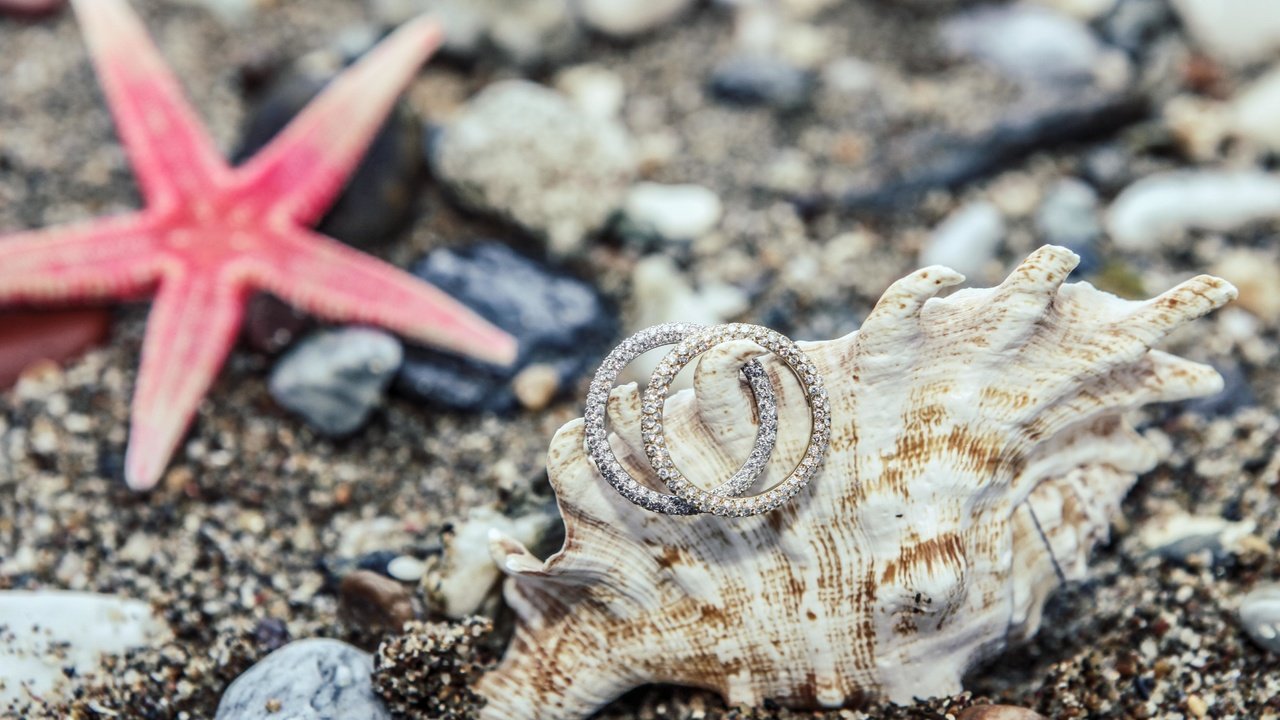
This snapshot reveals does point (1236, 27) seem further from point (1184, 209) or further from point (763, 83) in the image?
point (763, 83)

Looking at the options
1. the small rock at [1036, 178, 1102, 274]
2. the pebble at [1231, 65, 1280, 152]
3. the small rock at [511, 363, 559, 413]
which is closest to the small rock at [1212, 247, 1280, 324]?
the small rock at [1036, 178, 1102, 274]

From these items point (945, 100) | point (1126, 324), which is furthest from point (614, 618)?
point (945, 100)

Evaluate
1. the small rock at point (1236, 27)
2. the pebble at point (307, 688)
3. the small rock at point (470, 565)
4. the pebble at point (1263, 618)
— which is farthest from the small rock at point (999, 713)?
the small rock at point (1236, 27)

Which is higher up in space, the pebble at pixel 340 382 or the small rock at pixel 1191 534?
the small rock at pixel 1191 534

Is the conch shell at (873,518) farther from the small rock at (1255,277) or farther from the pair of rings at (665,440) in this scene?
the small rock at (1255,277)

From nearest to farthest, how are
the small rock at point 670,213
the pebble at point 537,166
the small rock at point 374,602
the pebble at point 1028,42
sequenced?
the small rock at point 374,602 → the pebble at point 537,166 → the small rock at point 670,213 → the pebble at point 1028,42

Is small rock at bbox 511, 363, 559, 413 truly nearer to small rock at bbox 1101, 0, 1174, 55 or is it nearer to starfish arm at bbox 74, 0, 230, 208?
starfish arm at bbox 74, 0, 230, 208
